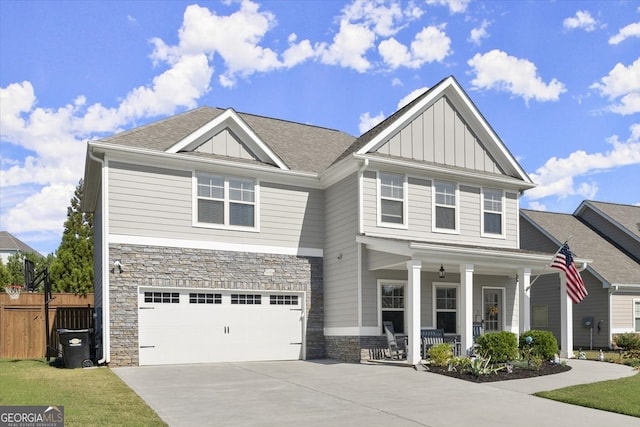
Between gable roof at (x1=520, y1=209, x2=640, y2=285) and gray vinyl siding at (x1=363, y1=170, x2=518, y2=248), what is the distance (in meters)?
5.82

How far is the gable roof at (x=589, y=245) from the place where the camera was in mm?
23984

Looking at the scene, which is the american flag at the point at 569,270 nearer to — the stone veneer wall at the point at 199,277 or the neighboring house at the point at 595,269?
the stone veneer wall at the point at 199,277

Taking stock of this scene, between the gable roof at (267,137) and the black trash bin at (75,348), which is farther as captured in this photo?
the gable roof at (267,137)

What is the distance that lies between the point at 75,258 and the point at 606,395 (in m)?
22.9

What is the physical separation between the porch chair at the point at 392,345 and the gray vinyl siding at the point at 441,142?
498 centimetres

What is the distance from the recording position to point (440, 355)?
1434 cm

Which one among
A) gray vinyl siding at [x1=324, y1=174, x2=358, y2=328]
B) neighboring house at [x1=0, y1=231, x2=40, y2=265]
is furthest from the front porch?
neighboring house at [x1=0, y1=231, x2=40, y2=265]

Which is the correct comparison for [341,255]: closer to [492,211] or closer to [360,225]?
[360,225]

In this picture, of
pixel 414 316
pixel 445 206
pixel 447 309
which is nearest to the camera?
pixel 414 316

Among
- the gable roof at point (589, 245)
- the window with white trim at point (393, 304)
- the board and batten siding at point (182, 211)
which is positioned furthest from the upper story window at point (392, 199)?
the gable roof at point (589, 245)

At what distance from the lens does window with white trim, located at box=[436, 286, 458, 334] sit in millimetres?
18156

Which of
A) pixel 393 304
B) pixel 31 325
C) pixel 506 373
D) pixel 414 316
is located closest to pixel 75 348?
pixel 31 325

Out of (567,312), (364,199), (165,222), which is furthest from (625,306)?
(165,222)

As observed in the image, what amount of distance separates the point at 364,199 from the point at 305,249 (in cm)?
264
